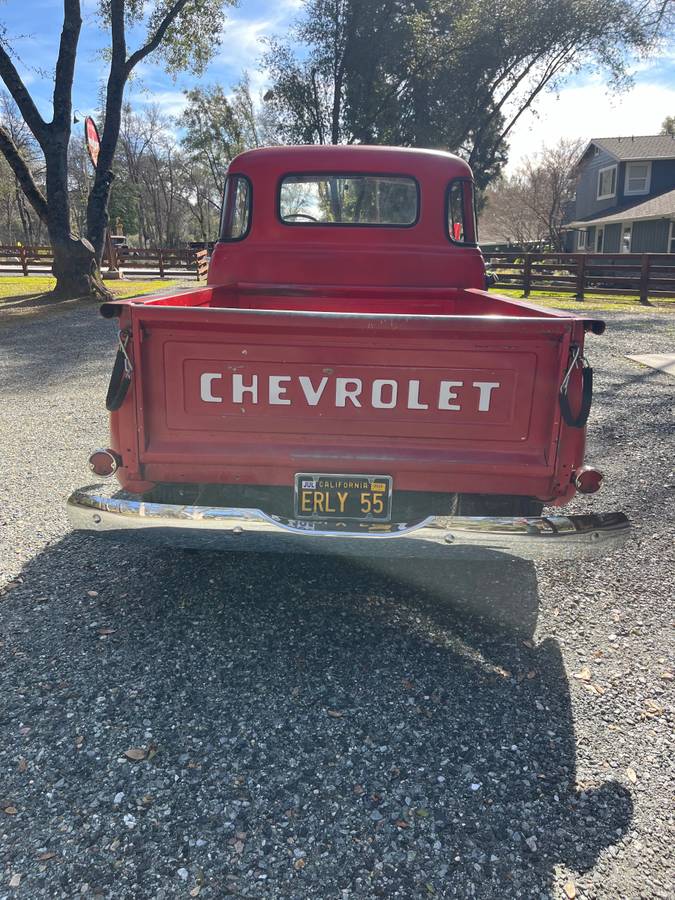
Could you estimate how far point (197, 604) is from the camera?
3176 millimetres

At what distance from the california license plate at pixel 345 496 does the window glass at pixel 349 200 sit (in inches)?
118

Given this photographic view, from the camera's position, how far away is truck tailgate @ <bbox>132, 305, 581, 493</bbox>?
256cm

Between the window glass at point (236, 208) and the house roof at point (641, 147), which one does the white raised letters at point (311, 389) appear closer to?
the window glass at point (236, 208)

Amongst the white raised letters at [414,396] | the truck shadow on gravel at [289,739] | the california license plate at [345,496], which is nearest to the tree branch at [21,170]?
the truck shadow on gravel at [289,739]

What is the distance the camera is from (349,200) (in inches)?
205

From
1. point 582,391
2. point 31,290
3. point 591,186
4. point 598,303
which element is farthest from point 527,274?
point 582,391

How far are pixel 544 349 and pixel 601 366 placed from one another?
7.08m

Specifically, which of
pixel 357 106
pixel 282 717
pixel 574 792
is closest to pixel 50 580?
pixel 282 717

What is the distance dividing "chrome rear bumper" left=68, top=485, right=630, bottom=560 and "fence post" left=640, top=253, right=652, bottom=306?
17.6 metres

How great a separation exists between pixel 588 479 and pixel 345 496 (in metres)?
1.03

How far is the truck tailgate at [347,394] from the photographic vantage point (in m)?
2.56

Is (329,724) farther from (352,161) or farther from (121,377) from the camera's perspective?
(352,161)

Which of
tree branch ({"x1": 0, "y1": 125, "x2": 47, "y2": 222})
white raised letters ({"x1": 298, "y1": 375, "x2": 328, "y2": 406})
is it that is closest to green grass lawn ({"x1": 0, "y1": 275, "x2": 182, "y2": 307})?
tree branch ({"x1": 0, "y1": 125, "x2": 47, "y2": 222})

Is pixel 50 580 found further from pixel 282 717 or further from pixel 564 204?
pixel 564 204
